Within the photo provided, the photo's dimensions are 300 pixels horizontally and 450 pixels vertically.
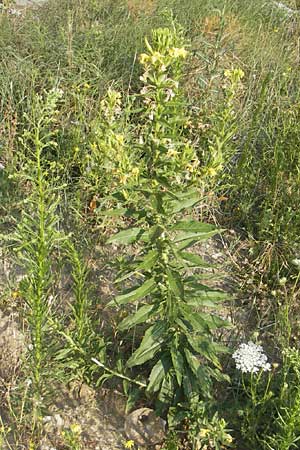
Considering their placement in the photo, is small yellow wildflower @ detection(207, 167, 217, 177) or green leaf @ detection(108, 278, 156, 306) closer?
green leaf @ detection(108, 278, 156, 306)

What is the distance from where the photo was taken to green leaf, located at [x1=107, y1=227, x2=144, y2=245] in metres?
2.15

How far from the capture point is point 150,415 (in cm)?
241

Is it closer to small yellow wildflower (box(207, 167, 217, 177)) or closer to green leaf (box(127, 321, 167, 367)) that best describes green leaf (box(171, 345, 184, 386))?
green leaf (box(127, 321, 167, 367))

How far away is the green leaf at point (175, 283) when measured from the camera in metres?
2.12

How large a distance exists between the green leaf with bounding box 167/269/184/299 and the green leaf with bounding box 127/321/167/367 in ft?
0.80

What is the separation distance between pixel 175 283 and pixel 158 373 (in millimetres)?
465

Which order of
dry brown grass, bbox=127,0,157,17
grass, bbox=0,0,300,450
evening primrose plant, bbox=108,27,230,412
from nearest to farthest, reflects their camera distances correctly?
evening primrose plant, bbox=108,27,230,412 < grass, bbox=0,0,300,450 < dry brown grass, bbox=127,0,157,17

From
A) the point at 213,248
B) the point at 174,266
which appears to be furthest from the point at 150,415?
the point at 213,248

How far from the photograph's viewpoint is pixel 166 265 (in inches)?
88.0

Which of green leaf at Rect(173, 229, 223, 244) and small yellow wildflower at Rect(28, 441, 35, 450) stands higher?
green leaf at Rect(173, 229, 223, 244)

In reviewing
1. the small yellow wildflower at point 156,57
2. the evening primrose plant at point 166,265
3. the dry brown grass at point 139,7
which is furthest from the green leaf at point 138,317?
the dry brown grass at point 139,7

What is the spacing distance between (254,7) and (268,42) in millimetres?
1048

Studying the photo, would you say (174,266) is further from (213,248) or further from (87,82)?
(87,82)

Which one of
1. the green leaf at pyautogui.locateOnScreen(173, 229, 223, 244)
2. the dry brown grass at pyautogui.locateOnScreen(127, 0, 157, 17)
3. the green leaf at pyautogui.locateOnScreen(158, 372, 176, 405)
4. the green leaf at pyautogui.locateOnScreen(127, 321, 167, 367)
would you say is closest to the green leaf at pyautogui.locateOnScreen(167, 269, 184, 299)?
the green leaf at pyautogui.locateOnScreen(173, 229, 223, 244)
